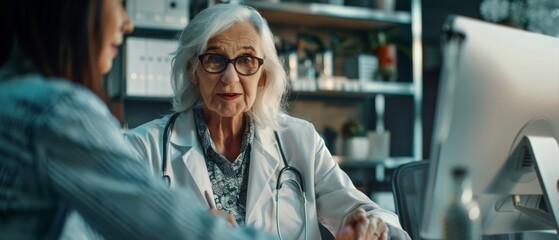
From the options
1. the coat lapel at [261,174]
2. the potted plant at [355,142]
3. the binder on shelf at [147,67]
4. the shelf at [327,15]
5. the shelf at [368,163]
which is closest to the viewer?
the coat lapel at [261,174]

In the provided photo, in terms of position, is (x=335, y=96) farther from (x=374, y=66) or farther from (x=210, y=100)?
(x=210, y=100)

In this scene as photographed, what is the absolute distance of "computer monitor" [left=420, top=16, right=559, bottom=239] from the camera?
1.00 metres

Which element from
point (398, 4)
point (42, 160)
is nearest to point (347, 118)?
point (398, 4)

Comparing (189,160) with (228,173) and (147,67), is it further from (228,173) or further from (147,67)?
(147,67)

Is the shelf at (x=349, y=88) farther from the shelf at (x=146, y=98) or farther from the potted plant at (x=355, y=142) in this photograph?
the shelf at (x=146, y=98)

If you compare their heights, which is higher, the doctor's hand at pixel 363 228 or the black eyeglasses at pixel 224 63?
the black eyeglasses at pixel 224 63

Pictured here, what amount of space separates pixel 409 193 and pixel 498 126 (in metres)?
0.83

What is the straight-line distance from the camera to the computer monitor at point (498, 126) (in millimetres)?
996

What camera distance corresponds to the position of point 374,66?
4.34 m

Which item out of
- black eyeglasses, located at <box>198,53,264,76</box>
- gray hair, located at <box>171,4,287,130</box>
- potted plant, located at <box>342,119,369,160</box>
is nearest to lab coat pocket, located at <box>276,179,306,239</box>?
gray hair, located at <box>171,4,287,130</box>

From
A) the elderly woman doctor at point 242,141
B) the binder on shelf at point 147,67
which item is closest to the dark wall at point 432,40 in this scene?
the binder on shelf at point 147,67

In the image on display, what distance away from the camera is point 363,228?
147 centimetres

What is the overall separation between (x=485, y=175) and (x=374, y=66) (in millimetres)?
3252

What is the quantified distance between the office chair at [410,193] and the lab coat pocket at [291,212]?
0.89 feet
